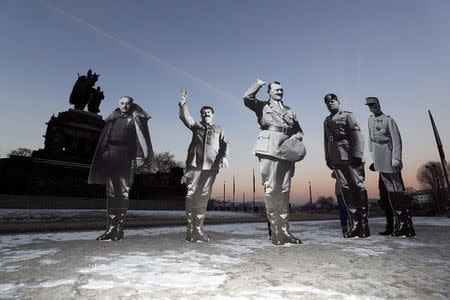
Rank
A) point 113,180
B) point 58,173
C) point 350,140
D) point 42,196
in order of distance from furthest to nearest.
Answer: point 58,173, point 42,196, point 350,140, point 113,180

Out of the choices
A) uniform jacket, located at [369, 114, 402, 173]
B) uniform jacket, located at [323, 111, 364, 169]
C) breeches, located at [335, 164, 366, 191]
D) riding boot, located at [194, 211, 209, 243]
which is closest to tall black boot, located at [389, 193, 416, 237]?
uniform jacket, located at [369, 114, 402, 173]

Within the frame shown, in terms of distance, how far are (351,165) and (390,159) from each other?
2.80 ft

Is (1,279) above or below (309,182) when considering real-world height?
below

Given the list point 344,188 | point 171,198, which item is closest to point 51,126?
point 171,198

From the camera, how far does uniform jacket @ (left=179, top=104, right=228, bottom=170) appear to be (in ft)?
17.1

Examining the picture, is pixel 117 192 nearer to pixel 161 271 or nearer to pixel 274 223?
pixel 274 223

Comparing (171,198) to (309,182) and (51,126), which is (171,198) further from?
(309,182)

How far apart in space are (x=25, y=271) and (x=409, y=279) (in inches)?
128

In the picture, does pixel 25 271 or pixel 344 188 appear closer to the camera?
pixel 25 271

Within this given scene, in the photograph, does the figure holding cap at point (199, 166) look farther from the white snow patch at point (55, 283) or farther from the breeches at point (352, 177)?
the white snow patch at point (55, 283)

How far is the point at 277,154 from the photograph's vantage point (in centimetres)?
477

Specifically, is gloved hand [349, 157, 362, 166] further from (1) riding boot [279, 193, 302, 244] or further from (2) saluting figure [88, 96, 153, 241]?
(2) saluting figure [88, 96, 153, 241]

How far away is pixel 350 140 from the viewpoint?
18.1 feet

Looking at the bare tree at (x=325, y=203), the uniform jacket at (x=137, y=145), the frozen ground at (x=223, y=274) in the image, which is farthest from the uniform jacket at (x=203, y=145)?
the bare tree at (x=325, y=203)
